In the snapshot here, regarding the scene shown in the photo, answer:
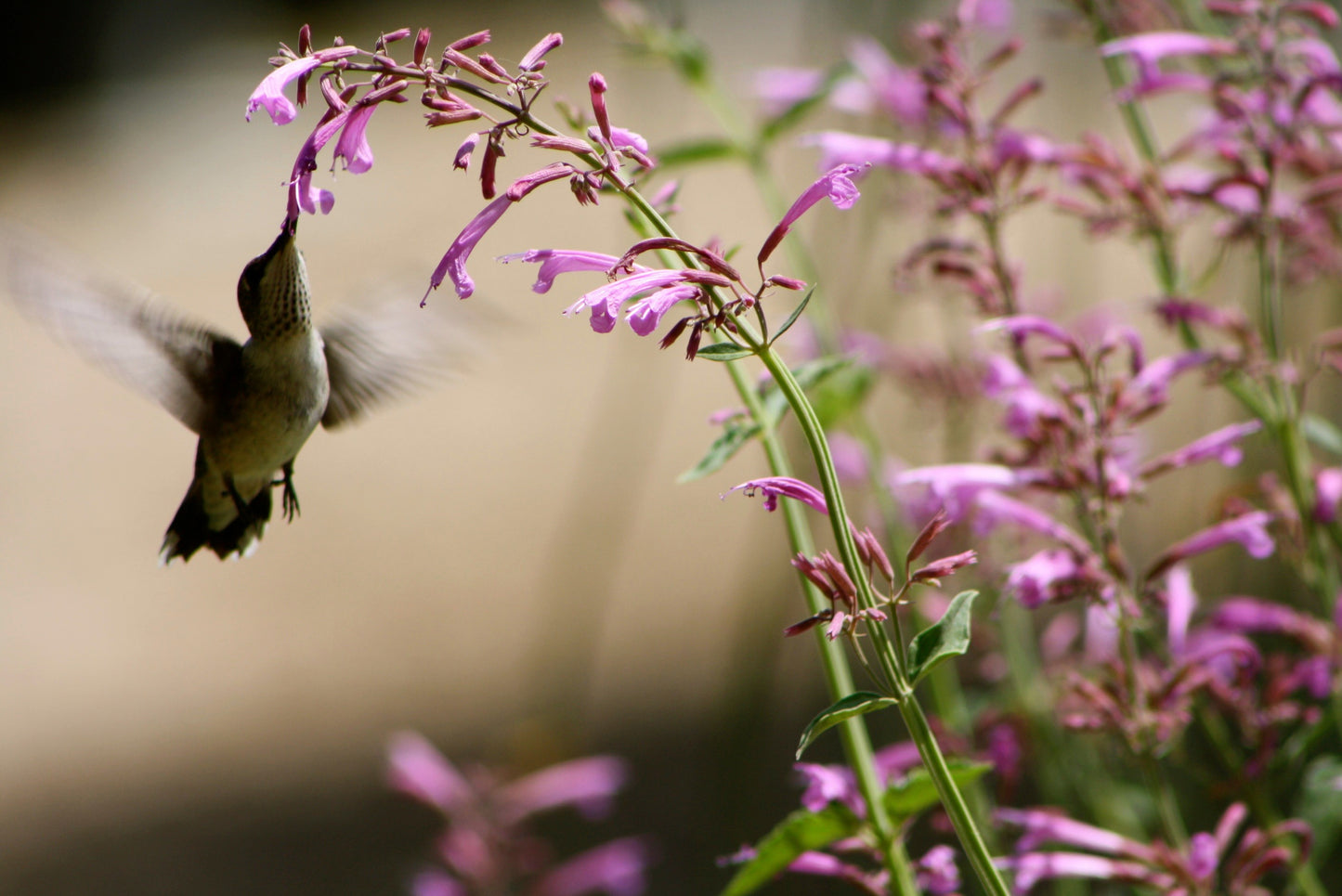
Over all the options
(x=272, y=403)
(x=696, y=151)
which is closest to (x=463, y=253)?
(x=272, y=403)

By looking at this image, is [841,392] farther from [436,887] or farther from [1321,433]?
[436,887]

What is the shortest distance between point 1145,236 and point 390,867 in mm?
5683

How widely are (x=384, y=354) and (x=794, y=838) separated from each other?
1.21 m

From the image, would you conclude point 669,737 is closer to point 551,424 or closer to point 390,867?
point 390,867

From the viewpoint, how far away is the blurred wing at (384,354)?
2.36 m

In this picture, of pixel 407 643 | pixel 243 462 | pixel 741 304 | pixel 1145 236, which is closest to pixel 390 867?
pixel 407 643

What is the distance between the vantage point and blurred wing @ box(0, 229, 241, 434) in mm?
2031

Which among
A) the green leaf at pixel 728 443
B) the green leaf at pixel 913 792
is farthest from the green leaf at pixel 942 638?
the green leaf at pixel 728 443

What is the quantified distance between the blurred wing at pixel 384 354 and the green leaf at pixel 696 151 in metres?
0.67

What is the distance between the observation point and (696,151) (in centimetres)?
278

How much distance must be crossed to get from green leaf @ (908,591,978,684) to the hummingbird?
1.04 meters

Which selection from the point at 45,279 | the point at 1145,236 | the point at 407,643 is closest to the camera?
the point at 45,279

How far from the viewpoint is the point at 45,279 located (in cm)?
205

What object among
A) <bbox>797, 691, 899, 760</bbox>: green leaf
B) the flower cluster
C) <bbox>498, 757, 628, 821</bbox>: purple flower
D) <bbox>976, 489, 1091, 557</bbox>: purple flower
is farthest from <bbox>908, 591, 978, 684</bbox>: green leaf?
<bbox>498, 757, 628, 821</bbox>: purple flower
